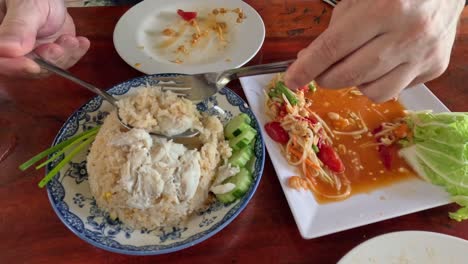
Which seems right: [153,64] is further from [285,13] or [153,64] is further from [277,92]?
[285,13]

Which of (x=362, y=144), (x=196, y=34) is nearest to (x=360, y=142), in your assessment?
(x=362, y=144)

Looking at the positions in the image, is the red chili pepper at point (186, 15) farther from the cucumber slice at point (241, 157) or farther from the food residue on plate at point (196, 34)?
the cucumber slice at point (241, 157)

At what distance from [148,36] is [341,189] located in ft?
3.55

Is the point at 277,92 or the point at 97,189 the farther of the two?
the point at 277,92

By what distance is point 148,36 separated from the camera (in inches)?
66.9

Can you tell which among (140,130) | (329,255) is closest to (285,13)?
(140,130)

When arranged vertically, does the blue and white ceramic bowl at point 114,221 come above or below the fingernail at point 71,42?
below

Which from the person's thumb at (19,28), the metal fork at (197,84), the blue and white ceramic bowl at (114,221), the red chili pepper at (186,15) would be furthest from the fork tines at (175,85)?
the red chili pepper at (186,15)

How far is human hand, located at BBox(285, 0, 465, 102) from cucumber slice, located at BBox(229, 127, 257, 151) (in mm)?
238

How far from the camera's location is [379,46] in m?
0.88

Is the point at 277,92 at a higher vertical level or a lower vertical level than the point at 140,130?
lower

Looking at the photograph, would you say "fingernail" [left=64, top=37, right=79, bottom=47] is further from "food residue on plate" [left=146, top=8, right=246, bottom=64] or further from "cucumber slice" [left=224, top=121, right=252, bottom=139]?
"cucumber slice" [left=224, top=121, right=252, bottom=139]

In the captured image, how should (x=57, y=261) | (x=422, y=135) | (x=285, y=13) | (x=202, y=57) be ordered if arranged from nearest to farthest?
1. (x=57, y=261)
2. (x=422, y=135)
3. (x=202, y=57)
4. (x=285, y=13)

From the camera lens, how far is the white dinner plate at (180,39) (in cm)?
151
